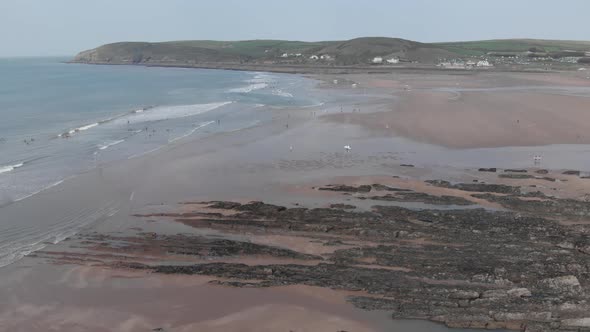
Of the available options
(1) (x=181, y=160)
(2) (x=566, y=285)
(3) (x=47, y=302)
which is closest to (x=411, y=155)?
(1) (x=181, y=160)

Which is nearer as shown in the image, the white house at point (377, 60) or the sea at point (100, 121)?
the sea at point (100, 121)

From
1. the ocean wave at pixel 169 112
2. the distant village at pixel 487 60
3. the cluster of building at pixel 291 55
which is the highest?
the cluster of building at pixel 291 55

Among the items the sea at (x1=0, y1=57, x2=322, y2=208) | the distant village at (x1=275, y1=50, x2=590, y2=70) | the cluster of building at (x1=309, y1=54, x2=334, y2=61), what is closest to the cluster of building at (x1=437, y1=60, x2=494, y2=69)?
the distant village at (x1=275, y1=50, x2=590, y2=70)

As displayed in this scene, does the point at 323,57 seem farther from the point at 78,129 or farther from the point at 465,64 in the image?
the point at 78,129

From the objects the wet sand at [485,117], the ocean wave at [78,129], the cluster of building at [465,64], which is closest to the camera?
the wet sand at [485,117]

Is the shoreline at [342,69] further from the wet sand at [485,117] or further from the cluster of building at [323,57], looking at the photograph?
the wet sand at [485,117]

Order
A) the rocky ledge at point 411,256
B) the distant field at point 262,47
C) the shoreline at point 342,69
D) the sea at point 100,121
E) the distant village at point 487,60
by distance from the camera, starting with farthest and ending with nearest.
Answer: the distant field at point 262,47
the distant village at point 487,60
the shoreline at point 342,69
the sea at point 100,121
the rocky ledge at point 411,256

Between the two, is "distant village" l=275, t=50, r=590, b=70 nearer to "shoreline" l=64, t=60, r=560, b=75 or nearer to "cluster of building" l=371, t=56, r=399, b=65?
"cluster of building" l=371, t=56, r=399, b=65

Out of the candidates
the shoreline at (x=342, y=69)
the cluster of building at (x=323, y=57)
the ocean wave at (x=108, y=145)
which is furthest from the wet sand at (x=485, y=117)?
the cluster of building at (x=323, y=57)
